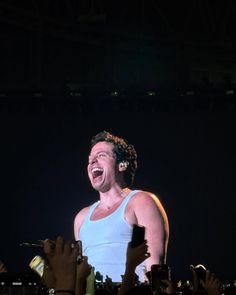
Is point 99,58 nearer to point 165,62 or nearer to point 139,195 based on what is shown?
point 165,62

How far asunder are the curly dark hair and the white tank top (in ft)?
2.04

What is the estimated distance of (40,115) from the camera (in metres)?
12.2

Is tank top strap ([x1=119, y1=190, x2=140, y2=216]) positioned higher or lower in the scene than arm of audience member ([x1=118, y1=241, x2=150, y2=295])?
lower

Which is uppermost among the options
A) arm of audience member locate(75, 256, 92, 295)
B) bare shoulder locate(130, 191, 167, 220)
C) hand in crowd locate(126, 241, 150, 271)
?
hand in crowd locate(126, 241, 150, 271)

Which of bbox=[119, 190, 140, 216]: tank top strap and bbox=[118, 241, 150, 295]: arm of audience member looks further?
bbox=[119, 190, 140, 216]: tank top strap

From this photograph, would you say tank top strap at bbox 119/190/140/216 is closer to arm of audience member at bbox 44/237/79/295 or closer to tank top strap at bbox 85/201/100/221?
tank top strap at bbox 85/201/100/221

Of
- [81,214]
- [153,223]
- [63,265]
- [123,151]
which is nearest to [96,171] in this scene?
[123,151]

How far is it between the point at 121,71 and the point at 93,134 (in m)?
3.10

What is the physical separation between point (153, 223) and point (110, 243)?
766mm

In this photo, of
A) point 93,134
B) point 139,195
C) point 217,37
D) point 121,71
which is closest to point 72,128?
point 93,134

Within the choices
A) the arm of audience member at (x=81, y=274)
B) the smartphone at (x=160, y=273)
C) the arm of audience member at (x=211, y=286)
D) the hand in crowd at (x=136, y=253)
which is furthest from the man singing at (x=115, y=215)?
the hand in crowd at (x=136, y=253)

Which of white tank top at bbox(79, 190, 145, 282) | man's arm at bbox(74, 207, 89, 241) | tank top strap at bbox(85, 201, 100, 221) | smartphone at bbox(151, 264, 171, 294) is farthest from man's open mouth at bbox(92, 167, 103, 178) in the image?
smartphone at bbox(151, 264, 171, 294)

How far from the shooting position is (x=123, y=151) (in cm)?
1143

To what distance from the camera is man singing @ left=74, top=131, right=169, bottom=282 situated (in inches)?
406
